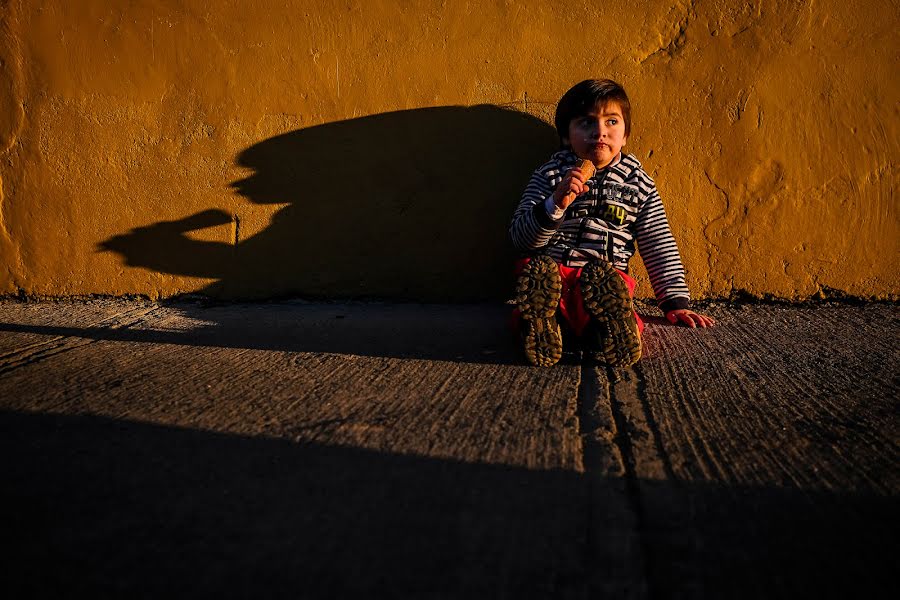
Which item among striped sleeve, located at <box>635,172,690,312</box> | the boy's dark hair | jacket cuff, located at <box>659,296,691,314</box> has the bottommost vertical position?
jacket cuff, located at <box>659,296,691,314</box>

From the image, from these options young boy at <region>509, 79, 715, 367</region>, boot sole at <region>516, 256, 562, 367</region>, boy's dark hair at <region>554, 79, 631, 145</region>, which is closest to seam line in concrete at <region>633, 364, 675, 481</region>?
young boy at <region>509, 79, 715, 367</region>

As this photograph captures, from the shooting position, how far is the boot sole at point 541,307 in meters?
1.65

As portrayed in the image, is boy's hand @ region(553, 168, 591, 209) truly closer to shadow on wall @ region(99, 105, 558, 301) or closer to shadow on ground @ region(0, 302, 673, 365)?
shadow on ground @ region(0, 302, 673, 365)

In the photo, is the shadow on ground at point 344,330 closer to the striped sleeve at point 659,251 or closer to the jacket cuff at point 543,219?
the striped sleeve at point 659,251

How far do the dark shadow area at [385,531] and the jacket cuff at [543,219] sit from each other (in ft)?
2.93

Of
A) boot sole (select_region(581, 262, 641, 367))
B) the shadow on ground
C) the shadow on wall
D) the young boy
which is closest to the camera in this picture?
boot sole (select_region(581, 262, 641, 367))

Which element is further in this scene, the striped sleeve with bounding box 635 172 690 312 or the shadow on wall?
the shadow on wall

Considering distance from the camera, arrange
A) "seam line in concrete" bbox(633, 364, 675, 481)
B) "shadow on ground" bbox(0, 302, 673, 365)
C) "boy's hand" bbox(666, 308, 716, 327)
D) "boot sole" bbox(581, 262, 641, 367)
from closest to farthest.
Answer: "seam line in concrete" bbox(633, 364, 675, 481) → "boot sole" bbox(581, 262, 641, 367) → "shadow on ground" bbox(0, 302, 673, 365) → "boy's hand" bbox(666, 308, 716, 327)

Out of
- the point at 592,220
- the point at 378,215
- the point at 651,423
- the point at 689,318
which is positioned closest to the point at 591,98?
the point at 592,220

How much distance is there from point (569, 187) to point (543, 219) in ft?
0.51

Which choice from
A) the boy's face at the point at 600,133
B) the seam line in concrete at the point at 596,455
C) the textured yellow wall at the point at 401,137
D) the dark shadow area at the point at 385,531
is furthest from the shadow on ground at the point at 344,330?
the dark shadow area at the point at 385,531

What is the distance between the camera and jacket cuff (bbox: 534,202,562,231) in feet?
5.81

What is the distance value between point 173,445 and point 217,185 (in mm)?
1486

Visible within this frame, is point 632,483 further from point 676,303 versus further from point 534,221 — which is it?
point 676,303
